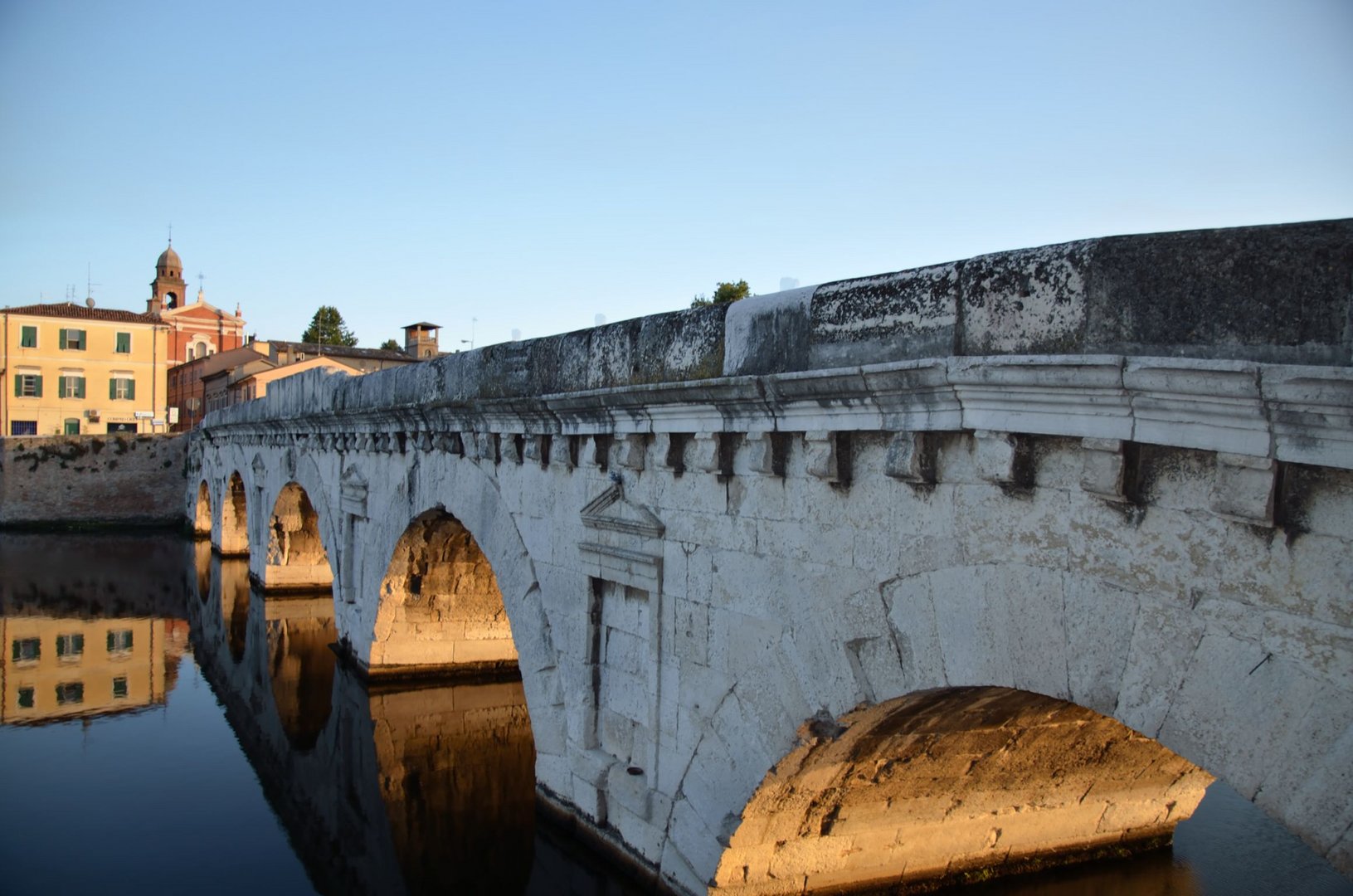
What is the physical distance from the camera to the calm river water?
7.51 metres

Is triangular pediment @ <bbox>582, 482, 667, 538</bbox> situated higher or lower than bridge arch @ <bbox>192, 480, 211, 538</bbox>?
higher

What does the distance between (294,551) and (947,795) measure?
15.8 metres

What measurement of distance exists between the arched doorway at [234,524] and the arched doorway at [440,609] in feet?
44.3

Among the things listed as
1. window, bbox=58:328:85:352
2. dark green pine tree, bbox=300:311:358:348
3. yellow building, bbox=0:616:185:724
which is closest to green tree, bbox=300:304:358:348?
dark green pine tree, bbox=300:311:358:348

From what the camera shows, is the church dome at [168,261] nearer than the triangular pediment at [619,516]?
No

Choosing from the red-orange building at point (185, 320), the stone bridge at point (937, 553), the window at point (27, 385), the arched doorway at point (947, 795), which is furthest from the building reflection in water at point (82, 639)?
the red-orange building at point (185, 320)

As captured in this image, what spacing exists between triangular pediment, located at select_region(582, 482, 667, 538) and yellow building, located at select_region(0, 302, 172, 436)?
40.6 metres

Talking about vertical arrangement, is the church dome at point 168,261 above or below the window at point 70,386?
above

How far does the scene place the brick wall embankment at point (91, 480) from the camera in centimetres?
3116

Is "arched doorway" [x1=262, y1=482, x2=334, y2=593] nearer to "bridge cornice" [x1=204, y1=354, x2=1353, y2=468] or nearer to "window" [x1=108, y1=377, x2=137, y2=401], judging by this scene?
"bridge cornice" [x1=204, y1=354, x2=1353, y2=468]

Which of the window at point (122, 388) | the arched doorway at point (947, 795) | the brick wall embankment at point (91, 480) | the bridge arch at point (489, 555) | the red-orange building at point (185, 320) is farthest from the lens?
the red-orange building at point (185, 320)

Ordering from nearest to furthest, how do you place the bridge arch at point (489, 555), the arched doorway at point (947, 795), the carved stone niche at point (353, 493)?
the arched doorway at point (947, 795)
the bridge arch at point (489, 555)
the carved stone niche at point (353, 493)

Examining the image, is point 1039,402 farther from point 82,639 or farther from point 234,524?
point 234,524

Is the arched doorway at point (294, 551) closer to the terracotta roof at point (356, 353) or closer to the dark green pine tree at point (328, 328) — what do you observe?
the terracotta roof at point (356, 353)
